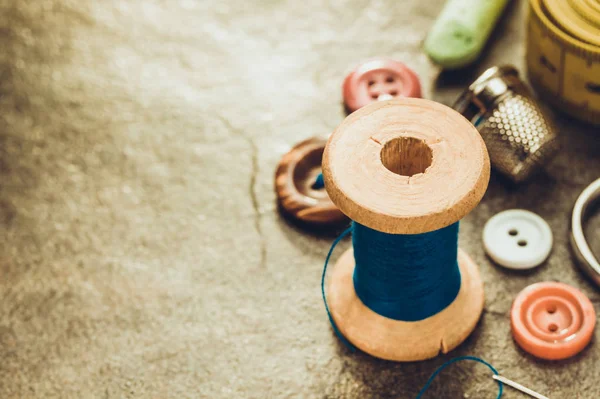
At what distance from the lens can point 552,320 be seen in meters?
1.75

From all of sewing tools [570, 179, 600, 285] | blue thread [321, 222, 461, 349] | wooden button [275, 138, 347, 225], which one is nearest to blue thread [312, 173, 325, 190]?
wooden button [275, 138, 347, 225]

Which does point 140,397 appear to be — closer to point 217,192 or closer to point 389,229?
point 217,192

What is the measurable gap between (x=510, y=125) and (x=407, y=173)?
0.49 metres

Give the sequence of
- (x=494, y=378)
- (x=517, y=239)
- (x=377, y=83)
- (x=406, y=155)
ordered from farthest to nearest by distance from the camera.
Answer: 1. (x=377, y=83)
2. (x=517, y=239)
3. (x=494, y=378)
4. (x=406, y=155)

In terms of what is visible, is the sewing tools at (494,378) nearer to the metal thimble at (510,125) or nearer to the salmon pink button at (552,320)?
the salmon pink button at (552,320)

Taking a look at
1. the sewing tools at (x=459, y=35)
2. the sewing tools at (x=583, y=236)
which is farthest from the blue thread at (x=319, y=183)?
the sewing tools at (x=583, y=236)

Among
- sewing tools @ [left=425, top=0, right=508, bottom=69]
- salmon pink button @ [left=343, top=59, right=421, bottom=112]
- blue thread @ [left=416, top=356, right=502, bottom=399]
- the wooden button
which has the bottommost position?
blue thread @ [left=416, top=356, right=502, bottom=399]

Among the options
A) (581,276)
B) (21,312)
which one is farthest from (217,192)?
(581,276)

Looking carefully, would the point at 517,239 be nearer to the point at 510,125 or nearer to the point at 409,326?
the point at 510,125

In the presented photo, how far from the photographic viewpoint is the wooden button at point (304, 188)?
195 cm

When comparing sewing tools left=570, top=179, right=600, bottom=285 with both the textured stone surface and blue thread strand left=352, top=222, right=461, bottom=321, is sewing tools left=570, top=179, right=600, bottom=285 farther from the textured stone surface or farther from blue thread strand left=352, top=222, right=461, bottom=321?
blue thread strand left=352, top=222, right=461, bottom=321

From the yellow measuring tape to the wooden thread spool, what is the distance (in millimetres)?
583

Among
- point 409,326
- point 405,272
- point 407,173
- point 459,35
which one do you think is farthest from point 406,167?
point 459,35

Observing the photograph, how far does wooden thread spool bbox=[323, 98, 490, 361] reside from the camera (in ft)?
4.53
